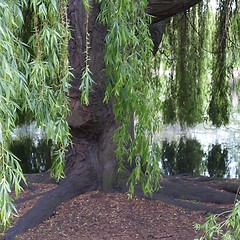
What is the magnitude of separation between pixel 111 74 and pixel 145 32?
0.95 ft

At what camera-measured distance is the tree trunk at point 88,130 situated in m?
3.07

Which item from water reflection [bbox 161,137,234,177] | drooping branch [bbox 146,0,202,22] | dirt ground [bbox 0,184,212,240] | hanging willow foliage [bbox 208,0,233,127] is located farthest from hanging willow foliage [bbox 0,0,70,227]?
water reflection [bbox 161,137,234,177]

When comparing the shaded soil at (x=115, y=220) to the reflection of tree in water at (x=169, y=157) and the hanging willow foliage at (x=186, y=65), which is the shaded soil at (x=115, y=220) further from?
the reflection of tree in water at (x=169, y=157)

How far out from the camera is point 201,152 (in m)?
7.15

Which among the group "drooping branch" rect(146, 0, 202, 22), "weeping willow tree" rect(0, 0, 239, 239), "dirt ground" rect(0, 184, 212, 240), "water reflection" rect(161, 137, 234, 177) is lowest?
"dirt ground" rect(0, 184, 212, 240)

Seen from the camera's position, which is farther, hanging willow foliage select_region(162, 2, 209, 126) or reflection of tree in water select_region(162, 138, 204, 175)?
reflection of tree in water select_region(162, 138, 204, 175)

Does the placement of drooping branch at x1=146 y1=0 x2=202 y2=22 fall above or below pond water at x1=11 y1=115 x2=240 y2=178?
above

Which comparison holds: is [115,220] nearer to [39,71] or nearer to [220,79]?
[39,71]

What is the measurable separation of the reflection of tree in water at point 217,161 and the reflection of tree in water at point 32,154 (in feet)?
7.52

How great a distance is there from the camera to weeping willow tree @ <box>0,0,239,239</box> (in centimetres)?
188

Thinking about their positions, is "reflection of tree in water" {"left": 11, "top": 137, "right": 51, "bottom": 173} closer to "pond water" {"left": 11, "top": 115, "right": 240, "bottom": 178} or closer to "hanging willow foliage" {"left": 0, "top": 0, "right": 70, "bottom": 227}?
"pond water" {"left": 11, "top": 115, "right": 240, "bottom": 178}

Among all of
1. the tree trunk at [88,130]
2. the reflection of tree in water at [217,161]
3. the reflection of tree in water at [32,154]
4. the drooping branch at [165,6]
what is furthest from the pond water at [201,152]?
the drooping branch at [165,6]

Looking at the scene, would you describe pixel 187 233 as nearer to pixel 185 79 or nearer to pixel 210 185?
pixel 210 185

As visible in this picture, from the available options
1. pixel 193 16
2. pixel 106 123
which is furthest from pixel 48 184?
pixel 193 16
